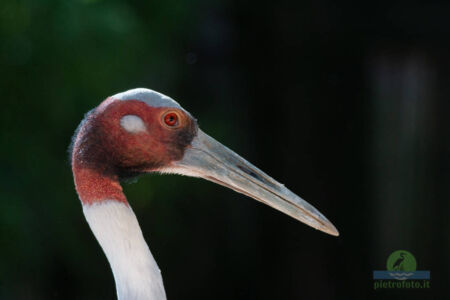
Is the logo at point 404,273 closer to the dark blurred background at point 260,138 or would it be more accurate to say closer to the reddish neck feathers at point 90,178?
the dark blurred background at point 260,138

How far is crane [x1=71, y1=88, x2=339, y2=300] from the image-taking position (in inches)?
94.1

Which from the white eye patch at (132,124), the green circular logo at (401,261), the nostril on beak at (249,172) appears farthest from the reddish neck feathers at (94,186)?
the green circular logo at (401,261)

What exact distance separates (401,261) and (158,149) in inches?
106

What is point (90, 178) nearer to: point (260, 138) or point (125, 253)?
point (125, 253)

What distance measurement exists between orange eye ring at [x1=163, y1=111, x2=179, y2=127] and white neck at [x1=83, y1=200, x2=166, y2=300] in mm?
348

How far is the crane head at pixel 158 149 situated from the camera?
2.43m

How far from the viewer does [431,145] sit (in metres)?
4.70

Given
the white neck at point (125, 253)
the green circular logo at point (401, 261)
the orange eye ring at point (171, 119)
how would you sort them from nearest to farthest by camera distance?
1. the white neck at point (125, 253)
2. the orange eye ring at point (171, 119)
3. the green circular logo at point (401, 261)

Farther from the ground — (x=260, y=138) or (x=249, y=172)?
(x=260, y=138)

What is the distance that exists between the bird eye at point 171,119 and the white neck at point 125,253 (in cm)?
35

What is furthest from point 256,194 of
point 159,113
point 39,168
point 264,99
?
point 264,99

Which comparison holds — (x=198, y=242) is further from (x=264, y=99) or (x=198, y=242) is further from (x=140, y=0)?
(x=140, y=0)

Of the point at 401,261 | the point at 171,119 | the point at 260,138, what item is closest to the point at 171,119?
the point at 171,119

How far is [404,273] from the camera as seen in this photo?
4.66 m
